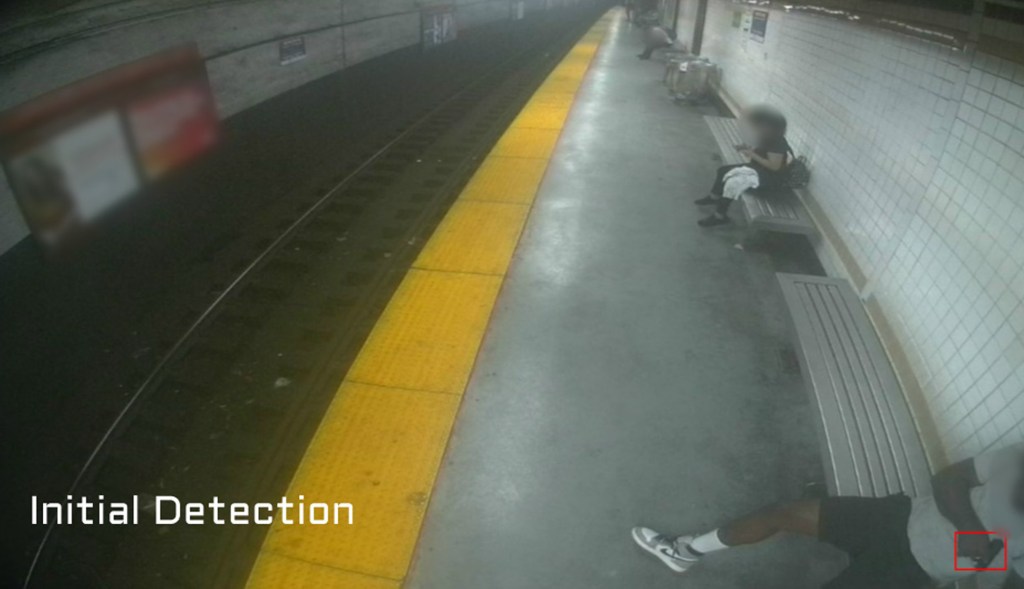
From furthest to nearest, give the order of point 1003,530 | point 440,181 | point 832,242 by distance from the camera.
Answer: point 440,181 < point 832,242 < point 1003,530

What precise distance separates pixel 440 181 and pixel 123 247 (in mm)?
3631

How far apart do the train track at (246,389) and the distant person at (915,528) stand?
235cm

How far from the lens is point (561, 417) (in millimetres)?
3625

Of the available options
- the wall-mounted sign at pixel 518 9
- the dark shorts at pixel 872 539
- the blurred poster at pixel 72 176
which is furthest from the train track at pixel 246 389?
the wall-mounted sign at pixel 518 9

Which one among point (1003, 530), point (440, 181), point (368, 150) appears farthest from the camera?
point (368, 150)

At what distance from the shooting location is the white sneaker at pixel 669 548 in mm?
2738

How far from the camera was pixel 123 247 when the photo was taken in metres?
5.32

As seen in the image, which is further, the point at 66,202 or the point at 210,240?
the point at 210,240

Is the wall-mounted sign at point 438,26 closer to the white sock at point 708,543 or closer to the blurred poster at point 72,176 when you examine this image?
the blurred poster at point 72,176

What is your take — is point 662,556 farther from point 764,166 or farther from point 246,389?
point 764,166

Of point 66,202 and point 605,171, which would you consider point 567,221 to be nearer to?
point 605,171

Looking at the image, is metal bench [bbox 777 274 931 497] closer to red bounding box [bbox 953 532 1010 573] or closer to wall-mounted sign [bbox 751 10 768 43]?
red bounding box [bbox 953 532 1010 573]

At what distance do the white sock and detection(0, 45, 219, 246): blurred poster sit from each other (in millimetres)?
5308

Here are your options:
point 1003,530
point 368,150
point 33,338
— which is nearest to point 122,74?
point 368,150
